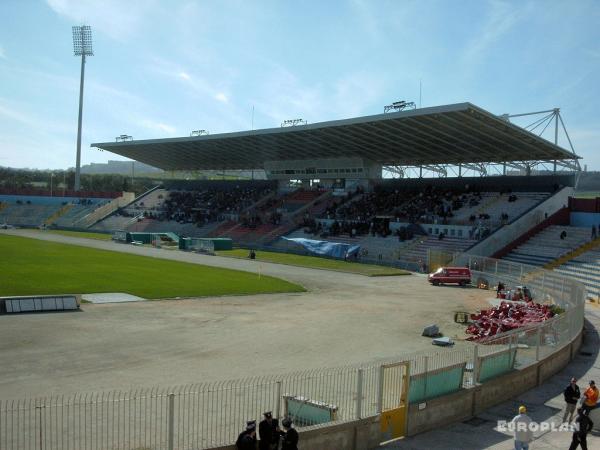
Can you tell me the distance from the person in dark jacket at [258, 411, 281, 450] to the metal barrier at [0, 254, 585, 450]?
0.78 m

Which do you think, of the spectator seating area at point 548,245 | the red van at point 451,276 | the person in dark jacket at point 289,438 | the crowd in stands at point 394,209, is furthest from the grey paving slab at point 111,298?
the crowd in stands at point 394,209

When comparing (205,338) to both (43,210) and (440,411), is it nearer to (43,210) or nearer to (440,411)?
(440,411)

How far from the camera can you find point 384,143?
188 ft

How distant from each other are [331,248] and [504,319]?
31407mm

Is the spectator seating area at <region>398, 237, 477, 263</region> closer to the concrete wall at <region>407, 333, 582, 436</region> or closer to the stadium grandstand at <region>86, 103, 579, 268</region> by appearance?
the stadium grandstand at <region>86, 103, 579, 268</region>

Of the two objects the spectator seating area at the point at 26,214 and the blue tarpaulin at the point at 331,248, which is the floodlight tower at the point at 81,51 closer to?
the spectator seating area at the point at 26,214

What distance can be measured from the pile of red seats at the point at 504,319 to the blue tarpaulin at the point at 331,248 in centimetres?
2679

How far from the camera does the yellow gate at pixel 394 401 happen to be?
11562 millimetres

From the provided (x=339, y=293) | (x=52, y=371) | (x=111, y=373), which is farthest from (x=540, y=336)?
(x=339, y=293)

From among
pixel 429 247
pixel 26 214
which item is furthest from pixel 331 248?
pixel 26 214

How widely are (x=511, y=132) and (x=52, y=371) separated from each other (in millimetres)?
40054

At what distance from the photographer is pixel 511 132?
149 ft

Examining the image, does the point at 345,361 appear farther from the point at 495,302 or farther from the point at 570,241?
the point at 570,241

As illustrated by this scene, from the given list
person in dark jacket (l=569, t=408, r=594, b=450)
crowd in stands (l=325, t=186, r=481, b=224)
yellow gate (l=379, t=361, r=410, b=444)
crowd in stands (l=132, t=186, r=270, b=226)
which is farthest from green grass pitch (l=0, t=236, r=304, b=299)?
crowd in stands (l=132, t=186, r=270, b=226)
